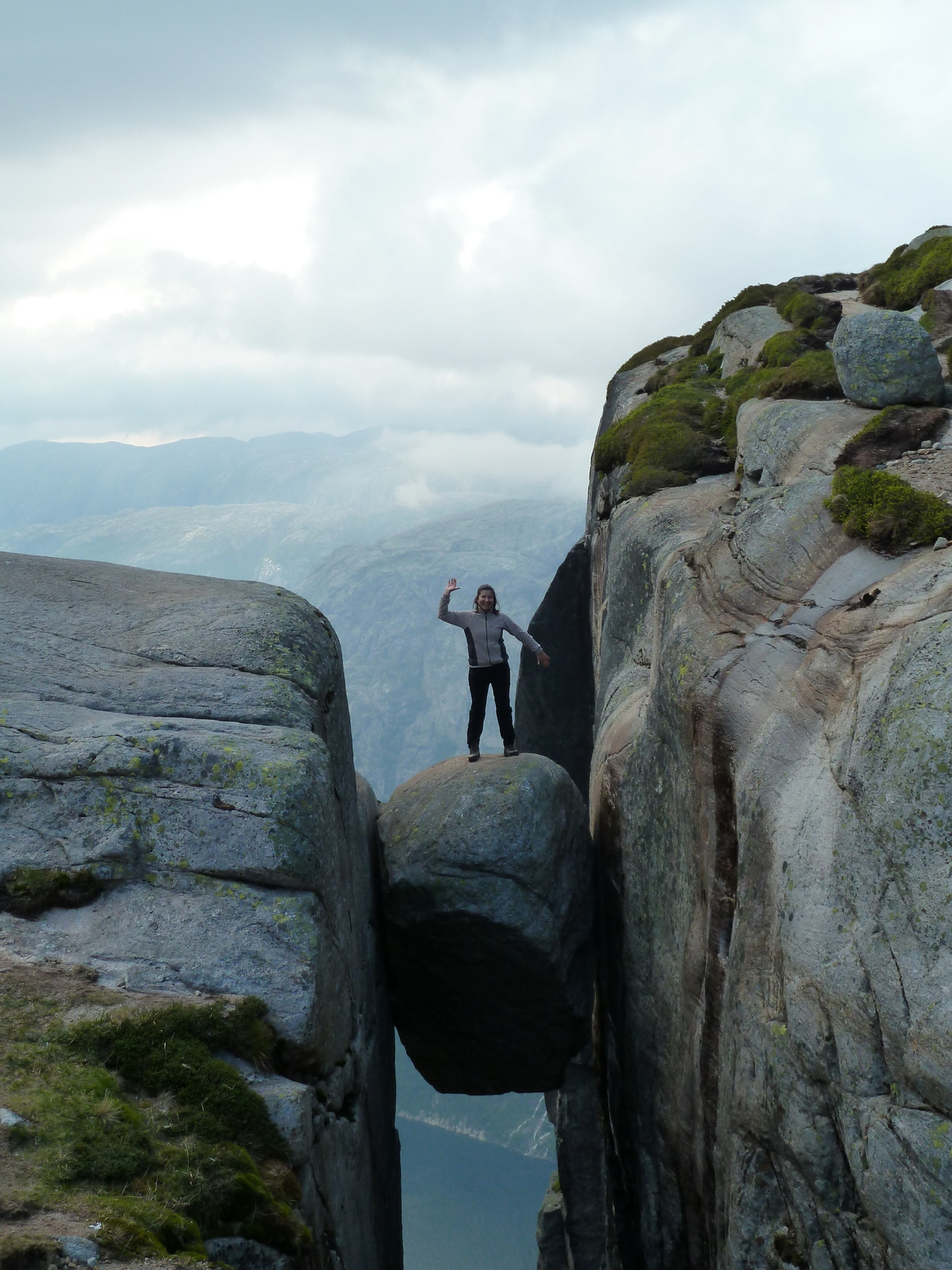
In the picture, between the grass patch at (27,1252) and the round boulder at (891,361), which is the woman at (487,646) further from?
the grass patch at (27,1252)

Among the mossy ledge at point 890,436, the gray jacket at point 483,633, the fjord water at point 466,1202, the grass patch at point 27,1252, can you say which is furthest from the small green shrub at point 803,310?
the fjord water at point 466,1202

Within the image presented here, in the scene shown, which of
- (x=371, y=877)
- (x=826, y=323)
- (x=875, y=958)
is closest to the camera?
(x=875, y=958)

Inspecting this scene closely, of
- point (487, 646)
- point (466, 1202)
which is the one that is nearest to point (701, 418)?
point (487, 646)

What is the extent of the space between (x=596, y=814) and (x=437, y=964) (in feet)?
16.7

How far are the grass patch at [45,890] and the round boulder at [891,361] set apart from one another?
17.9 m

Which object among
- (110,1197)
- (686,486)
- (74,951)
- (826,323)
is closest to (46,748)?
(74,951)

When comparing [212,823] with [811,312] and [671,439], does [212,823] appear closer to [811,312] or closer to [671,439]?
[671,439]

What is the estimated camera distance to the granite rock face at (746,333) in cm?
3438

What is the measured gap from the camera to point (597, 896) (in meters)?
22.8

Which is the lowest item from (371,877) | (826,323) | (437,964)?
(437,964)

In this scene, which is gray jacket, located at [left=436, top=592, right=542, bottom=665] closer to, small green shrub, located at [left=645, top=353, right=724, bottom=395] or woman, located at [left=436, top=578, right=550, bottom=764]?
woman, located at [left=436, top=578, right=550, bottom=764]

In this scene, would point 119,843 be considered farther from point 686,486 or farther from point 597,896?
point 686,486

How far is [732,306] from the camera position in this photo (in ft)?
138

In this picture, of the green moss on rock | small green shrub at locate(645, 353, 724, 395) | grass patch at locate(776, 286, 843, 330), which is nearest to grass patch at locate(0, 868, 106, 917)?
the green moss on rock
